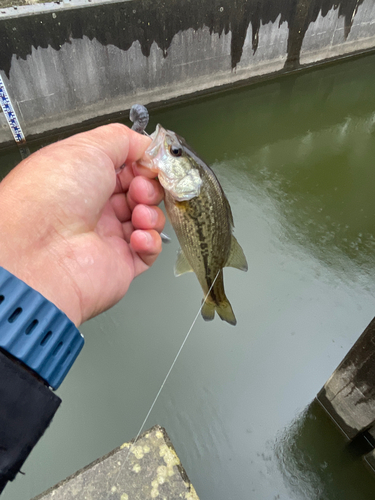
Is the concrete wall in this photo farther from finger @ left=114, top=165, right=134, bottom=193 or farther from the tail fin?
the tail fin

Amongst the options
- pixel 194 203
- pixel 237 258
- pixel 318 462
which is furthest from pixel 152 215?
pixel 318 462

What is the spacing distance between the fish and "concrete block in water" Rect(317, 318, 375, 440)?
3.96ft

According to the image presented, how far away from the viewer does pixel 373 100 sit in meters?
8.49

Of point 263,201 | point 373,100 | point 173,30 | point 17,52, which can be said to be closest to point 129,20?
point 173,30

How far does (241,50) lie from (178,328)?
745cm

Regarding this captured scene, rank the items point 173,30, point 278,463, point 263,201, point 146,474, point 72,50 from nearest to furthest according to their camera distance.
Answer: point 146,474 < point 278,463 < point 263,201 < point 72,50 < point 173,30

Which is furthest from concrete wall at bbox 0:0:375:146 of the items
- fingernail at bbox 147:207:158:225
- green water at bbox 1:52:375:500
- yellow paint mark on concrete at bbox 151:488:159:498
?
yellow paint mark on concrete at bbox 151:488:159:498

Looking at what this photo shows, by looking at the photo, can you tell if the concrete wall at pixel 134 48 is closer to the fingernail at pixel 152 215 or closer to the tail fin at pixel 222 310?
the fingernail at pixel 152 215

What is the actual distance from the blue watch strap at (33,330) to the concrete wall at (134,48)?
19.7ft

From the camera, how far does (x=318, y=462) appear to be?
2.96 m

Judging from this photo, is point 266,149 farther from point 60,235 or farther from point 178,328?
point 60,235

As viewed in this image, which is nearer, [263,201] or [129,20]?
[263,201]

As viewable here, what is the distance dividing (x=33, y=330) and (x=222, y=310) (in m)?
1.48

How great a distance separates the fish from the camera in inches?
75.2
